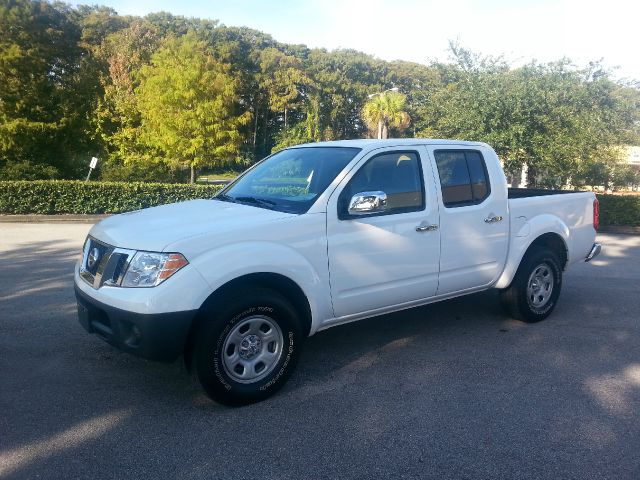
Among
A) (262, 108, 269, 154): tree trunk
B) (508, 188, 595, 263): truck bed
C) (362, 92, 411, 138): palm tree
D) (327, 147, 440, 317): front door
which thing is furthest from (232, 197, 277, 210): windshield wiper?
(262, 108, 269, 154): tree trunk

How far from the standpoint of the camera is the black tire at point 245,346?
3545 mm

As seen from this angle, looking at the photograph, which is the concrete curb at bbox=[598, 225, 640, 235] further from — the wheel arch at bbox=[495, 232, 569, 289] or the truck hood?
the truck hood

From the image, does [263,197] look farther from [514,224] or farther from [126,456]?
[514,224]

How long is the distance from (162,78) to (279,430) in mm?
20836

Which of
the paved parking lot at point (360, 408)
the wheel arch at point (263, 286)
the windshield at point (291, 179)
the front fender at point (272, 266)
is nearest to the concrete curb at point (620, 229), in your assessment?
the paved parking lot at point (360, 408)

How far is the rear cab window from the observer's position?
488 centimetres

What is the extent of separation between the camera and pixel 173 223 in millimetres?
3877

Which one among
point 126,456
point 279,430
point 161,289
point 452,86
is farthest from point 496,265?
point 452,86

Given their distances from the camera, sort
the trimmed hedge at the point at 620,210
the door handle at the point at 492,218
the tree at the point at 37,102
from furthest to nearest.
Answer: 1. the tree at the point at 37,102
2. the trimmed hedge at the point at 620,210
3. the door handle at the point at 492,218

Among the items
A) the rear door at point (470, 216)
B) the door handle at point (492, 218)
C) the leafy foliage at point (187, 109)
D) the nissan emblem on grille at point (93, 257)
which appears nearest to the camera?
the nissan emblem on grille at point (93, 257)

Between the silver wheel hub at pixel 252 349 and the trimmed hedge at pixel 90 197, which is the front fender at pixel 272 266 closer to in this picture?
the silver wheel hub at pixel 252 349

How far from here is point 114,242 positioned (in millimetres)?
3715

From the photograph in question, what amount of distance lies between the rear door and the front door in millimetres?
154

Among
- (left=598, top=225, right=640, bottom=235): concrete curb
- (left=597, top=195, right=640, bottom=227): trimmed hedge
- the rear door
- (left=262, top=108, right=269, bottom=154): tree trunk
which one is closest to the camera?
the rear door
